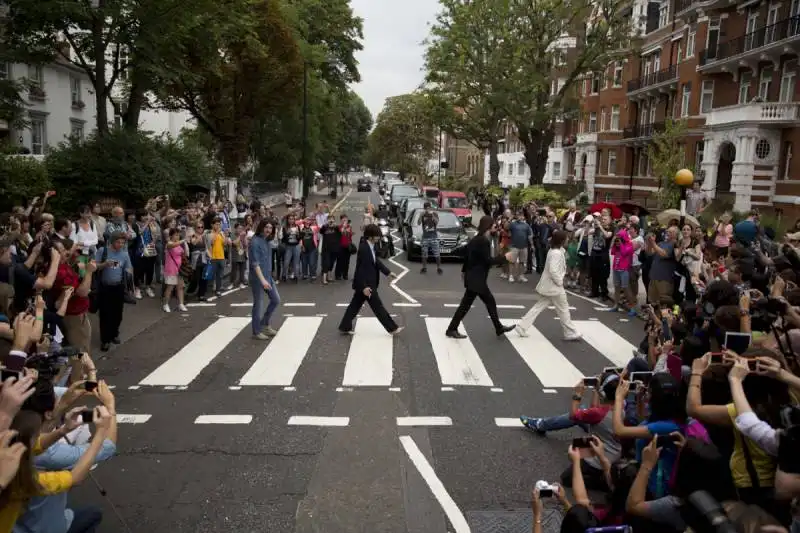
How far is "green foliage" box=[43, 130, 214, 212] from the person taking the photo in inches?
837

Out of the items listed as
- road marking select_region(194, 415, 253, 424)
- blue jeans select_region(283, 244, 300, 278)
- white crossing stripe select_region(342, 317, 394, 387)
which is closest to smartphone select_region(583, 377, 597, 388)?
white crossing stripe select_region(342, 317, 394, 387)

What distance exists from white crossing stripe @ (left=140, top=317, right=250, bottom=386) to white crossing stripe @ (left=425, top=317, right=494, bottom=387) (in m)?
3.27

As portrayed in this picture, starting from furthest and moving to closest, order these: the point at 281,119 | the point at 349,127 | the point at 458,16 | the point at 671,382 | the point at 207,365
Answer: the point at 349,127 → the point at 281,119 → the point at 458,16 → the point at 207,365 → the point at 671,382

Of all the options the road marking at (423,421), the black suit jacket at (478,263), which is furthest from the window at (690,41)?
the road marking at (423,421)

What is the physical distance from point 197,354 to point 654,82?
38.6 m

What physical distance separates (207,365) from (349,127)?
84906 millimetres

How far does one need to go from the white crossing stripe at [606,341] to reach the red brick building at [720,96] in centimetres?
1286

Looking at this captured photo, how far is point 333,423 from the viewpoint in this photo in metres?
6.60

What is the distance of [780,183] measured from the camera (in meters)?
29.0

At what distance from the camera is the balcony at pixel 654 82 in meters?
37.8

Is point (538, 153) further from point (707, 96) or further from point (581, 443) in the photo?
point (581, 443)

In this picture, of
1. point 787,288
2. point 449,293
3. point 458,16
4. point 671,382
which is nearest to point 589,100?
point 458,16

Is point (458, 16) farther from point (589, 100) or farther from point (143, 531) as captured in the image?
point (143, 531)

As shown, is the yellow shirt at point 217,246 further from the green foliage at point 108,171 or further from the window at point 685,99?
the window at point 685,99
